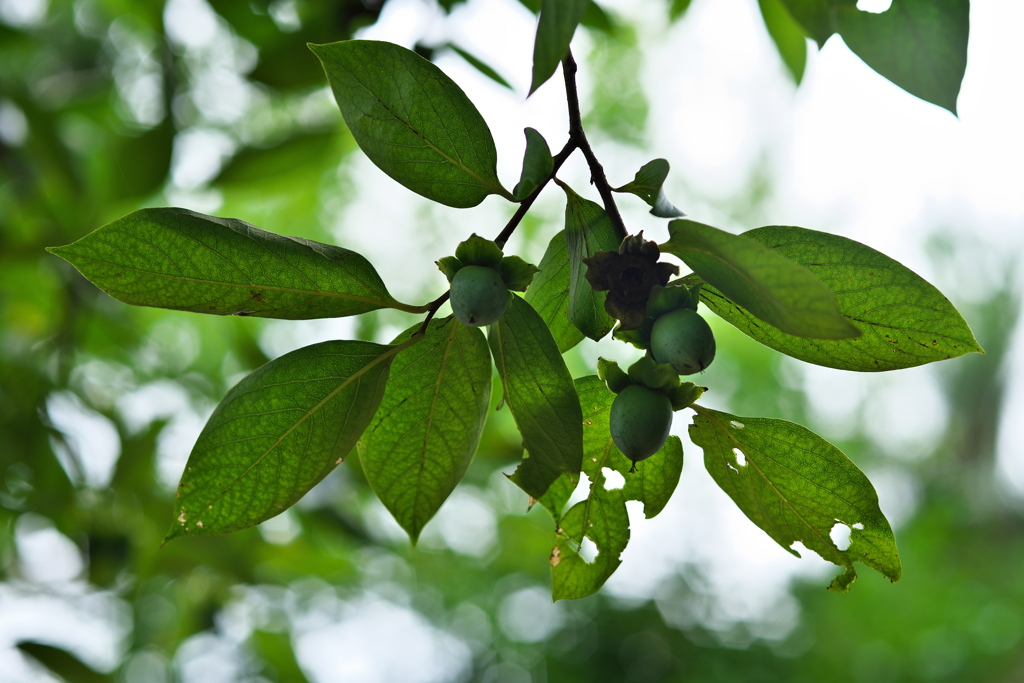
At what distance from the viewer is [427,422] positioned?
40 cm

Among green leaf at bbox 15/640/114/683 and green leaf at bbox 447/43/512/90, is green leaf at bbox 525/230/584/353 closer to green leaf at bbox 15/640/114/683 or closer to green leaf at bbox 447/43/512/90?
green leaf at bbox 447/43/512/90

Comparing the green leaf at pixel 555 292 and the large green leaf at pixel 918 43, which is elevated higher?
the large green leaf at pixel 918 43

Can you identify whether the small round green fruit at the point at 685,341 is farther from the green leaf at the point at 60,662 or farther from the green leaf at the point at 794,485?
the green leaf at the point at 60,662

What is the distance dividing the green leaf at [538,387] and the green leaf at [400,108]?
0.06 meters

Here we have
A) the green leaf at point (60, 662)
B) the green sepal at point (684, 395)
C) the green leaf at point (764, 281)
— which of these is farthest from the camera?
the green leaf at point (60, 662)

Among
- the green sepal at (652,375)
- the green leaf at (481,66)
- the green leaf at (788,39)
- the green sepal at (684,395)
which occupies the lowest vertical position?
the green leaf at (481,66)

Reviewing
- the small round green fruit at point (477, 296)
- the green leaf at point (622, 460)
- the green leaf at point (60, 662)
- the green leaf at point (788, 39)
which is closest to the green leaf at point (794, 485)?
the green leaf at point (622, 460)

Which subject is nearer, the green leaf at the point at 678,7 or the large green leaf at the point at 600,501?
the large green leaf at the point at 600,501

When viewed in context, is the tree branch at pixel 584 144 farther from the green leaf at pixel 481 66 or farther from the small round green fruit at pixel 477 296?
the green leaf at pixel 481 66

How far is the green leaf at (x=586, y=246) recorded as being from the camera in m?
0.34

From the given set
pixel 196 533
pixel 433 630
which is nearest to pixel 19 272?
pixel 196 533

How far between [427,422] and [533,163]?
0.16m

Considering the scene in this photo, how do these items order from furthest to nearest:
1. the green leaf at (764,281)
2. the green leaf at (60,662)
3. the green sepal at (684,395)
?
the green leaf at (60,662)
the green sepal at (684,395)
the green leaf at (764,281)

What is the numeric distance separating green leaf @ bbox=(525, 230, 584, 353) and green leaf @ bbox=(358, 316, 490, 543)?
0.13ft
